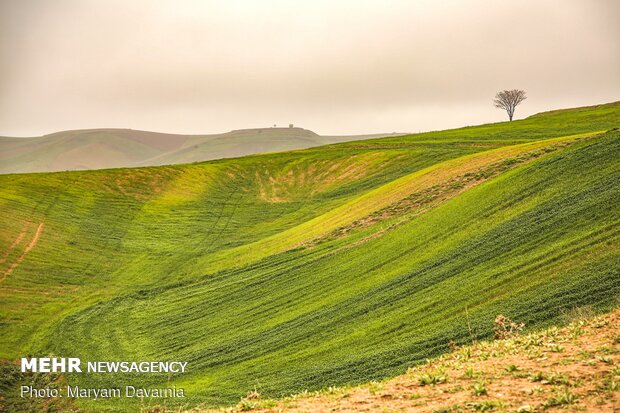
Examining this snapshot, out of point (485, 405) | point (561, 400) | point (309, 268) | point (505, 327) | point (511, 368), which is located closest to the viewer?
point (561, 400)

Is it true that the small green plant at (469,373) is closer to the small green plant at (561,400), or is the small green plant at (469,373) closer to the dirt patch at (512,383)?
the dirt patch at (512,383)

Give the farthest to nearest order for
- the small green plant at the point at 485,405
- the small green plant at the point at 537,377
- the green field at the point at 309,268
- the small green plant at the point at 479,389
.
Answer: the green field at the point at 309,268 → the small green plant at the point at 537,377 → the small green plant at the point at 479,389 → the small green plant at the point at 485,405

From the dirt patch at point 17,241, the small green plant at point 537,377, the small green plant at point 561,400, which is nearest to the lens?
the small green plant at point 561,400

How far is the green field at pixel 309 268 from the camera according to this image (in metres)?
23.1

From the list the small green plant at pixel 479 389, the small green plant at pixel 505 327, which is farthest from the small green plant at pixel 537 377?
the small green plant at pixel 505 327

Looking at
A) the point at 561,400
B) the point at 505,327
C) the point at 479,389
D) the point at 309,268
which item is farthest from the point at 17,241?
the point at 561,400

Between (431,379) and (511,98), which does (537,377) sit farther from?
(511,98)

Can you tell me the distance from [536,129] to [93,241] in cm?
5799

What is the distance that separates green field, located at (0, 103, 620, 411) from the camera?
23.1 metres

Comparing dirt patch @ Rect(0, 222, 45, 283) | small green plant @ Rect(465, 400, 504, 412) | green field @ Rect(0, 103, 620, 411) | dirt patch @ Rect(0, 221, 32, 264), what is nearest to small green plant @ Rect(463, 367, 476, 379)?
small green plant @ Rect(465, 400, 504, 412)

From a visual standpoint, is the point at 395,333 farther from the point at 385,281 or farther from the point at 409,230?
the point at 409,230

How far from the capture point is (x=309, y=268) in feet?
123

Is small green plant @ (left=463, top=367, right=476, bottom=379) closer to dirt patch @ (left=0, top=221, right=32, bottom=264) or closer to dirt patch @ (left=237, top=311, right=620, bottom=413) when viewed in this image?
dirt patch @ (left=237, top=311, right=620, bottom=413)

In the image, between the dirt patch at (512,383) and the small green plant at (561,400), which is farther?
the dirt patch at (512,383)
